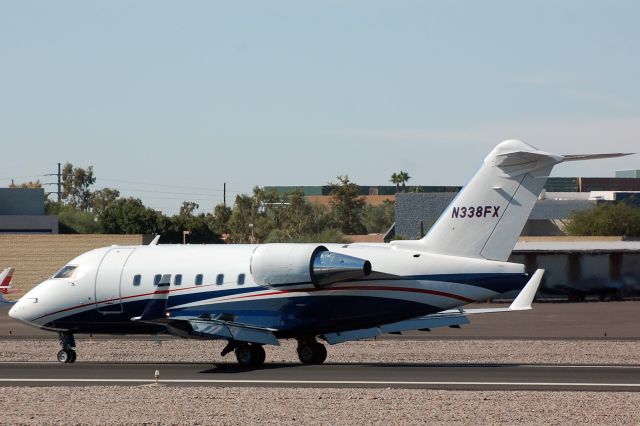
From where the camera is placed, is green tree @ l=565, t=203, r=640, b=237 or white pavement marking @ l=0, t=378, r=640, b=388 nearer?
white pavement marking @ l=0, t=378, r=640, b=388

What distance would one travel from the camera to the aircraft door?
33.5m

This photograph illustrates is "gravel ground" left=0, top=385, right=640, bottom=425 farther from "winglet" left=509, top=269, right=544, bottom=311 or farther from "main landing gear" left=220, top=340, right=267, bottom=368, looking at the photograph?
"winglet" left=509, top=269, right=544, bottom=311

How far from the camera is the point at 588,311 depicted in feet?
191

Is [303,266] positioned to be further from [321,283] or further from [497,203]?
[497,203]

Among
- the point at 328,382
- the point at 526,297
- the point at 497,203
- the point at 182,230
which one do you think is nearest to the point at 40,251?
the point at 182,230

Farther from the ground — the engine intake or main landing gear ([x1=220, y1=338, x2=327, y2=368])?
the engine intake

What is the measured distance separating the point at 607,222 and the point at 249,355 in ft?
254

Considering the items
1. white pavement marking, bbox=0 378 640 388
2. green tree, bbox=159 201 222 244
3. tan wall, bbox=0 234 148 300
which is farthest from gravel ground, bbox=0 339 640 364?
green tree, bbox=159 201 222 244

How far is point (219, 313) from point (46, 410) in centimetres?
1068

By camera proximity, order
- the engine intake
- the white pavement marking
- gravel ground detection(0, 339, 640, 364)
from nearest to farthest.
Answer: the white pavement marking → the engine intake → gravel ground detection(0, 339, 640, 364)

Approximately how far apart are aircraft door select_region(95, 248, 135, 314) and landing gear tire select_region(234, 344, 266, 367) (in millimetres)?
4067

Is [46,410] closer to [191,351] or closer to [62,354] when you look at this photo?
[62,354]

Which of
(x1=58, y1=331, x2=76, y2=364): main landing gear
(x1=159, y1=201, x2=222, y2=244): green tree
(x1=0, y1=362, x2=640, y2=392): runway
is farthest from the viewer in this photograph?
(x1=159, y1=201, x2=222, y2=244): green tree

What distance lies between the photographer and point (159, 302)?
1302 inches
